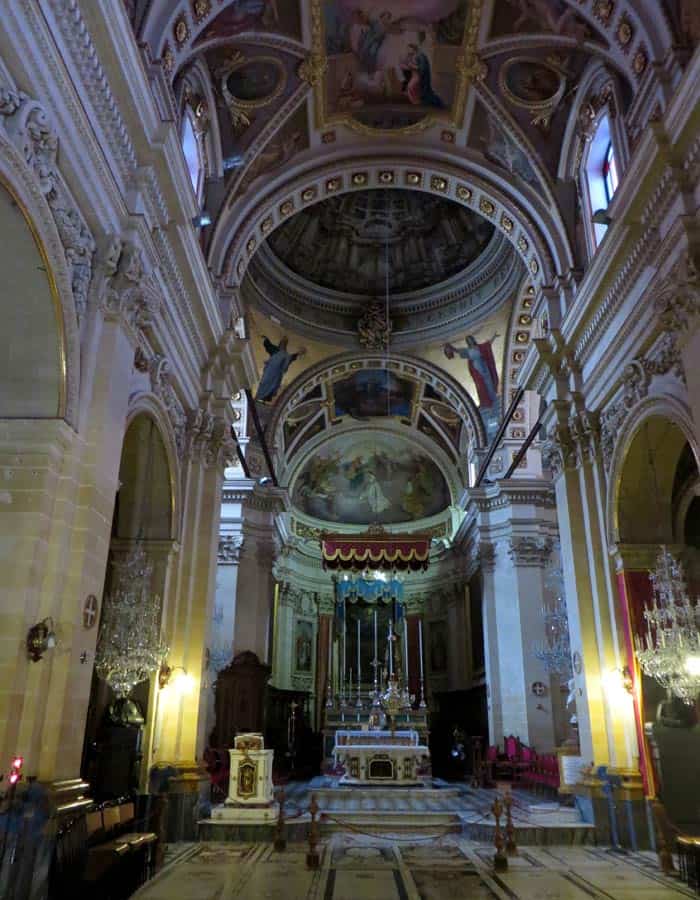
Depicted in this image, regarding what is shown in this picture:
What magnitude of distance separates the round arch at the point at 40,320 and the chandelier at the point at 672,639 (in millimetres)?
7470

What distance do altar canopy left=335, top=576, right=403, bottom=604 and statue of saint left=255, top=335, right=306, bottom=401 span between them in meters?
7.81

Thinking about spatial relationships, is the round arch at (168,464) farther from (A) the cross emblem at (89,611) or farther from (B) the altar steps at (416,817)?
(B) the altar steps at (416,817)

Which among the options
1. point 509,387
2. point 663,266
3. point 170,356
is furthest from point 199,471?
point 509,387

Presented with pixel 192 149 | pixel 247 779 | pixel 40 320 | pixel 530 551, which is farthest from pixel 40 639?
pixel 530 551

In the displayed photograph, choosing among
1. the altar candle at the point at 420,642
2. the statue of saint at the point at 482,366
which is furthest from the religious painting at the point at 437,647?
the statue of saint at the point at 482,366

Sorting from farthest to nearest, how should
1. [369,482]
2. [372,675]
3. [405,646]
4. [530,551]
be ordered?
[369,482] < [405,646] < [372,675] < [530,551]

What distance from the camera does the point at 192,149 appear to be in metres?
11.6

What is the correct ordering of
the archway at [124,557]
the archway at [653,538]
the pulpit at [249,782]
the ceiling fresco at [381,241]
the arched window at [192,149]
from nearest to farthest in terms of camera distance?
the archway at [124,557] < the archway at [653,538] < the pulpit at [249,782] < the arched window at [192,149] < the ceiling fresco at [381,241]

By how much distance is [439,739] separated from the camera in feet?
73.7

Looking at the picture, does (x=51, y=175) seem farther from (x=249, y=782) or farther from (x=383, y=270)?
(x=383, y=270)

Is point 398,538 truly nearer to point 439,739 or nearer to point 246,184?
point 439,739

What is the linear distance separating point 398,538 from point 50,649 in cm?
1297

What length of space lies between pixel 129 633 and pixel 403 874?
4408mm

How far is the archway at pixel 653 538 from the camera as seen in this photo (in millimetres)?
9203
